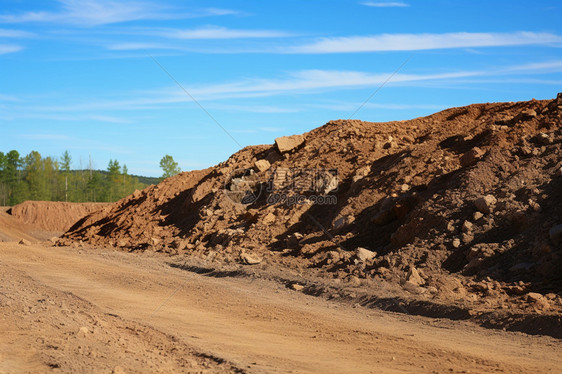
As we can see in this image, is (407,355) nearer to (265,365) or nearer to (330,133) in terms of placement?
(265,365)

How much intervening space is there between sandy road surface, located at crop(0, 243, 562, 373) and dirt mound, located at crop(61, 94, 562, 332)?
194 centimetres

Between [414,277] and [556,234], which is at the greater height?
[556,234]

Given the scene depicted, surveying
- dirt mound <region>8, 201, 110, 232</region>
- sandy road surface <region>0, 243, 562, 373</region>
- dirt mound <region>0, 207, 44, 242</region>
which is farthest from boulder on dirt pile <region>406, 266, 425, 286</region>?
dirt mound <region>8, 201, 110, 232</region>

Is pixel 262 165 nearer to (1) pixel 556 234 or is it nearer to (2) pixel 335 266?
(2) pixel 335 266

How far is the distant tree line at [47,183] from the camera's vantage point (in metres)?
80.6

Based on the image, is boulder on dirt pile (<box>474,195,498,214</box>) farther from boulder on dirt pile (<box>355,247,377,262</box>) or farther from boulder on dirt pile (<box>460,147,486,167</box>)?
boulder on dirt pile (<box>355,247,377,262</box>)

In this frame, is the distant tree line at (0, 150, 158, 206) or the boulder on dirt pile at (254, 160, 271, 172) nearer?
the boulder on dirt pile at (254, 160, 271, 172)

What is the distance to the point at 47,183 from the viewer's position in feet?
284

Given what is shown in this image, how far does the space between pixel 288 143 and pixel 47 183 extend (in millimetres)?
71751

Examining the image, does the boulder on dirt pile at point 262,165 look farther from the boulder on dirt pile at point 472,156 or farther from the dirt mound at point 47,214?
the dirt mound at point 47,214

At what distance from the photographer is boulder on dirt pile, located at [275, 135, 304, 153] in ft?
81.6

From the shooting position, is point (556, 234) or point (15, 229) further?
point (15, 229)

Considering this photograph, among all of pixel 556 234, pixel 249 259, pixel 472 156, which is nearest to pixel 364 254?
pixel 249 259

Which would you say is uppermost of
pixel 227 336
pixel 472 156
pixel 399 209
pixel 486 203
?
pixel 472 156
